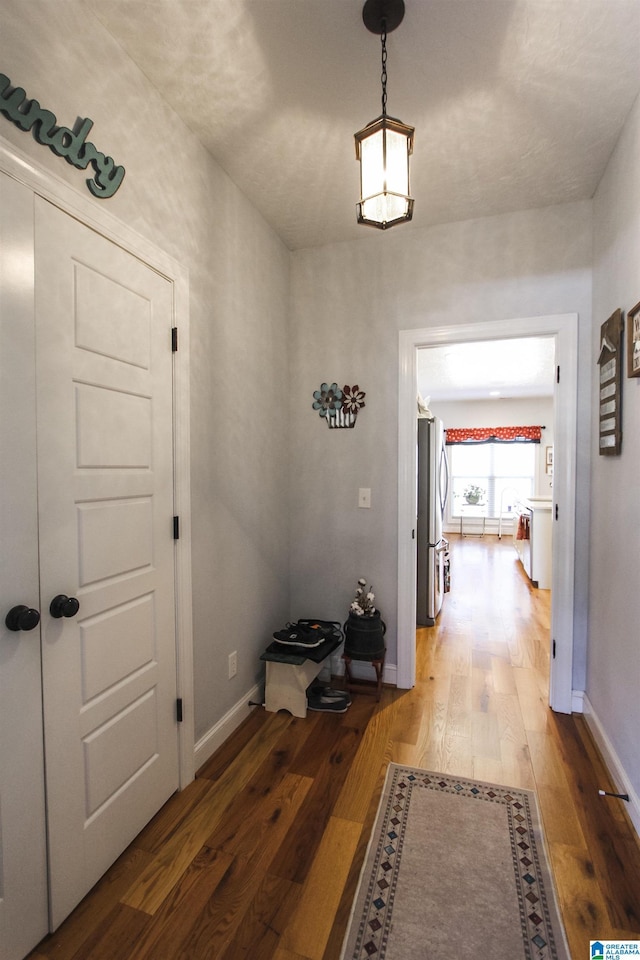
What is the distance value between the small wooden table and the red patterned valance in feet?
23.9

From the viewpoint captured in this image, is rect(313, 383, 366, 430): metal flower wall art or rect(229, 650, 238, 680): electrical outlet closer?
rect(229, 650, 238, 680): electrical outlet

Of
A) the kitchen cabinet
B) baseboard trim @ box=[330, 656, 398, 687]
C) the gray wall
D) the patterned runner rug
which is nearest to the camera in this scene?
the patterned runner rug

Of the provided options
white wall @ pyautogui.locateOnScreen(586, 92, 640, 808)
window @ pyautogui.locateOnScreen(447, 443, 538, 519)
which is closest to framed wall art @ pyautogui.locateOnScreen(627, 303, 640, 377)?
white wall @ pyautogui.locateOnScreen(586, 92, 640, 808)

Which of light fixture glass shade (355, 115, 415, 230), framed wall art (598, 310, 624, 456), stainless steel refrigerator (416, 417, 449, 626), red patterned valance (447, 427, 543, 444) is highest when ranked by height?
light fixture glass shade (355, 115, 415, 230)

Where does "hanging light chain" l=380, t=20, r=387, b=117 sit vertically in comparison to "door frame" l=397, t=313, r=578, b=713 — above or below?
above

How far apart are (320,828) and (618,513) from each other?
5.69ft

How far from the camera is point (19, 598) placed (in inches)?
45.5

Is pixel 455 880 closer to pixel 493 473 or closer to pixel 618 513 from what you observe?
pixel 618 513

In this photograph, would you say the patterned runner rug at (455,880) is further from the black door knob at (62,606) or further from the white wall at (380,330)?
the black door knob at (62,606)

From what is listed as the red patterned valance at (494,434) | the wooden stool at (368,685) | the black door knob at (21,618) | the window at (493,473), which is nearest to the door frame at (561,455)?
the wooden stool at (368,685)

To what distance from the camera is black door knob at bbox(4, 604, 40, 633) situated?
3.67 feet

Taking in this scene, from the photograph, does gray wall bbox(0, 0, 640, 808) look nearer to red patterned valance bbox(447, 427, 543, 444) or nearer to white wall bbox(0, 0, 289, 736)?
A: white wall bbox(0, 0, 289, 736)

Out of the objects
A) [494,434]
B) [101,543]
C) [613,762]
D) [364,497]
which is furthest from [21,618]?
[494,434]

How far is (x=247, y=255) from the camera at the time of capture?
7.66ft
